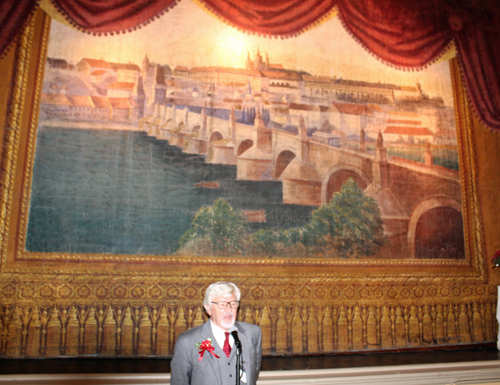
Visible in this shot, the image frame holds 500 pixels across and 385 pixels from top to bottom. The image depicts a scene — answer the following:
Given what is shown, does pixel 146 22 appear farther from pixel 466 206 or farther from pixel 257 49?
pixel 466 206

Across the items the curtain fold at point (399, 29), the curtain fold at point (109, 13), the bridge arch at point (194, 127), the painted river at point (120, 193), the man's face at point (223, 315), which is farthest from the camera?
the curtain fold at point (399, 29)

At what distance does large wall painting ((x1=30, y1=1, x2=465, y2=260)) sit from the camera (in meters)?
4.71

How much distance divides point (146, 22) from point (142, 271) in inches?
128

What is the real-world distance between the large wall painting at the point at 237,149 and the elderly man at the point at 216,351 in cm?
226

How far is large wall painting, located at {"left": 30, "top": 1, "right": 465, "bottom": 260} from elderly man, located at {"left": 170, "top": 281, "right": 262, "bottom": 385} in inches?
88.8

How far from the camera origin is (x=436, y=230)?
556cm

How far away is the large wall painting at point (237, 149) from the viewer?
15.5ft

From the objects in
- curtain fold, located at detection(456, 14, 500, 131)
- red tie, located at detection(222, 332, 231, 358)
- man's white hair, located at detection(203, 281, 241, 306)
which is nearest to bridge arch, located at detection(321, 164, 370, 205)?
curtain fold, located at detection(456, 14, 500, 131)

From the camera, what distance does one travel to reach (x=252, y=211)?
5.04m

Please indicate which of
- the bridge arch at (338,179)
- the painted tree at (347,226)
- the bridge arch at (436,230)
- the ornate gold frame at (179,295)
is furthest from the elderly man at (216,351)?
the bridge arch at (436,230)

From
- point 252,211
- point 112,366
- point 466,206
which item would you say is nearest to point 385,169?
point 466,206

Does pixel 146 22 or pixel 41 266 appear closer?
pixel 41 266

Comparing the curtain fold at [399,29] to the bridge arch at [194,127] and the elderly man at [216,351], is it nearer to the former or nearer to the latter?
the bridge arch at [194,127]

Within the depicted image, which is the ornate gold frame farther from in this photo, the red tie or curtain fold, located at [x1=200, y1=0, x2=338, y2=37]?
curtain fold, located at [x1=200, y1=0, x2=338, y2=37]
